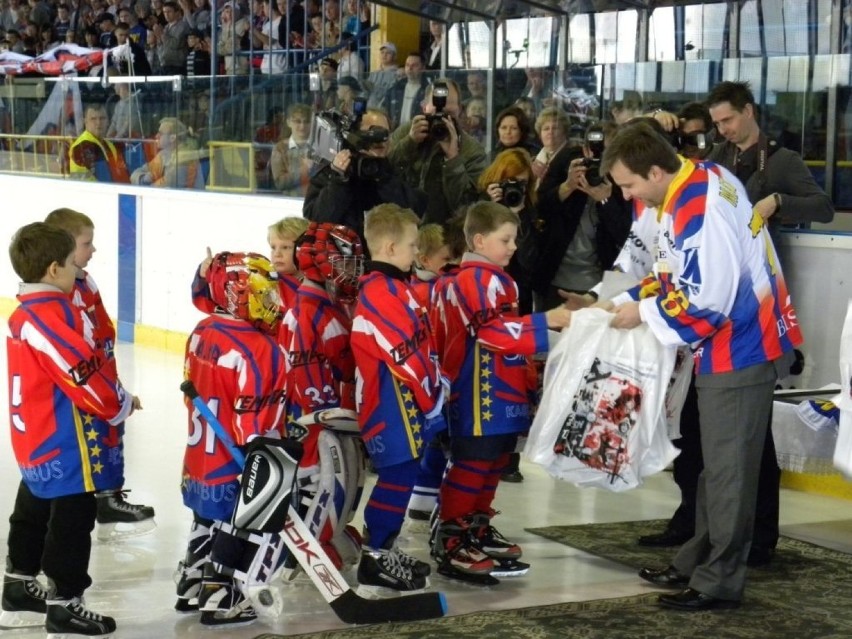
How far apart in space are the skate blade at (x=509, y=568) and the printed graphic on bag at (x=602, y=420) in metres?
0.52

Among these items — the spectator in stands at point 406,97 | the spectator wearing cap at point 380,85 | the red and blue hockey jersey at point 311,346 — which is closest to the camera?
the red and blue hockey jersey at point 311,346

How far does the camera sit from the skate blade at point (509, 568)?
4.77 meters

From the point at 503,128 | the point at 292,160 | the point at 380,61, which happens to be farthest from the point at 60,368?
the point at 380,61

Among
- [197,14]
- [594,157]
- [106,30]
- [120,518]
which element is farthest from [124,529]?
[106,30]

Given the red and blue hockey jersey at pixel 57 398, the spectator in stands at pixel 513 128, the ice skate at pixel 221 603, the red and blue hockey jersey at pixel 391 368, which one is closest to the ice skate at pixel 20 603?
the red and blue hockey jersey at pixel 57 398

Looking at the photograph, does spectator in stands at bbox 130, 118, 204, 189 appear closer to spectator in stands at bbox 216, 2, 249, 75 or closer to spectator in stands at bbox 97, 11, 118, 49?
spectator in stands at bbox 216, 2, 249, 75

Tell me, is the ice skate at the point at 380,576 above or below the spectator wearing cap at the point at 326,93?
below

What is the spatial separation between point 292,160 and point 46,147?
3872mm

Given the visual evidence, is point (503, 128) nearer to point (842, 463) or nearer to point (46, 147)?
point (842, 463)

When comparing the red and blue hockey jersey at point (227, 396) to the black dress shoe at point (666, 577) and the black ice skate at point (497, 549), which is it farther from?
the black dress shoe at point (666, 577)

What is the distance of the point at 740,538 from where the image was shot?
170 inches

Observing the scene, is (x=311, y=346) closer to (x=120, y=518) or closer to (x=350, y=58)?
(x=120, y=518)

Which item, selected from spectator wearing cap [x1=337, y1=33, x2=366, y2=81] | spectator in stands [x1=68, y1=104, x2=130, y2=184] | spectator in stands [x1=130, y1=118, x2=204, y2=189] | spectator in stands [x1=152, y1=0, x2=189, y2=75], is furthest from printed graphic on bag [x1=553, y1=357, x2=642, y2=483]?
spectator in stands [x1=152, y1=0, x2=189, y2=75]

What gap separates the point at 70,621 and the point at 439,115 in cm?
301
